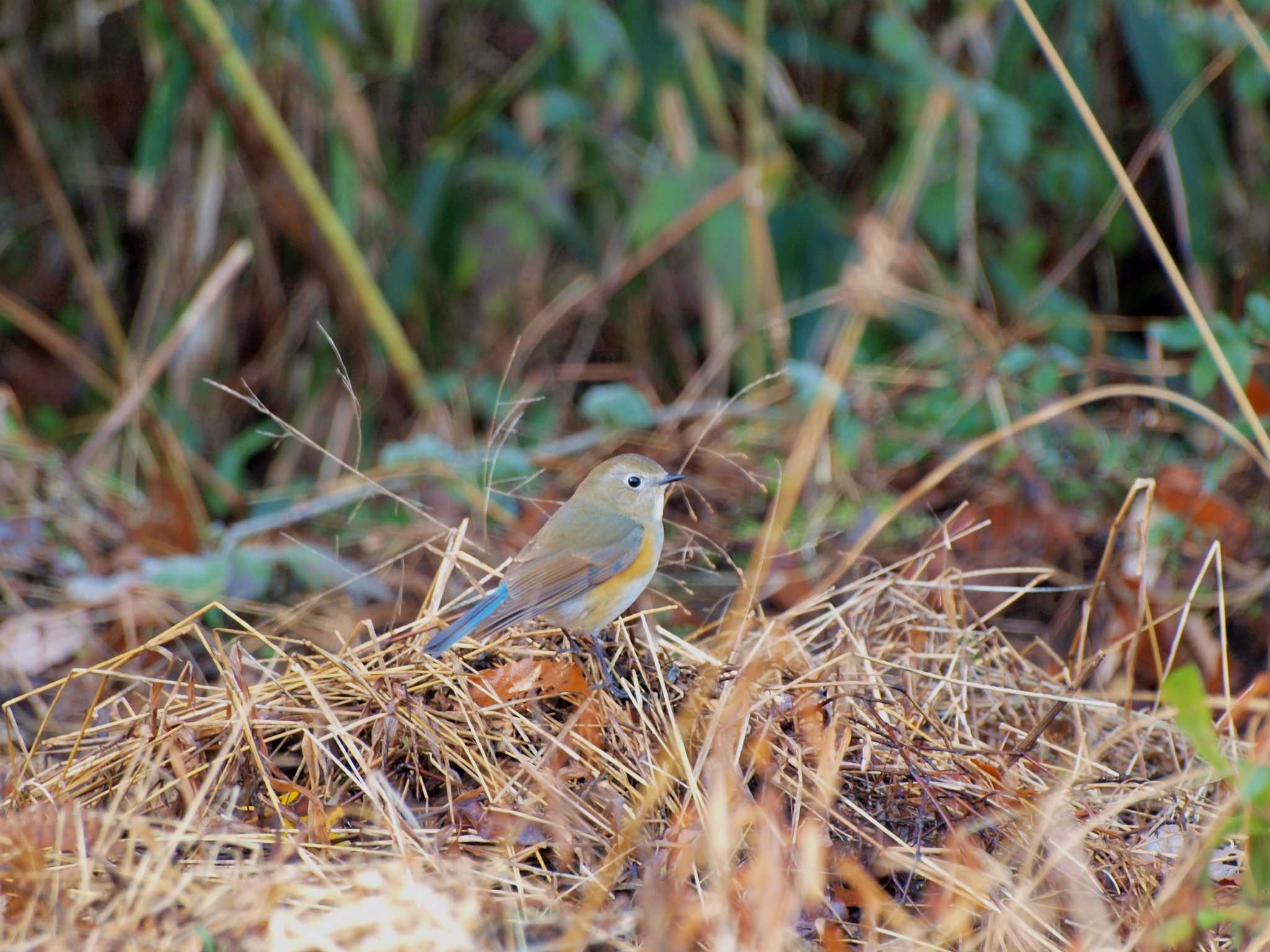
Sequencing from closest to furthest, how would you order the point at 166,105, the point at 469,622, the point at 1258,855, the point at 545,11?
1. the point at 1258,855
2. the point at 469,622
3. the point at 545,11
4. the point at 166,105

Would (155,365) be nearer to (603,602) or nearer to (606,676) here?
(603,602)

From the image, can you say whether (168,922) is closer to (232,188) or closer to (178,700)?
(178,700)

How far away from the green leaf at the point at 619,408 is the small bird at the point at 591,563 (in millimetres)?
695

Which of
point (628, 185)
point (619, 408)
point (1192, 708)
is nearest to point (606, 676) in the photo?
point (1192, 708)

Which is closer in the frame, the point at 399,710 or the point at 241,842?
the point at 241,842

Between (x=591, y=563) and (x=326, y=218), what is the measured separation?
2.73 meters

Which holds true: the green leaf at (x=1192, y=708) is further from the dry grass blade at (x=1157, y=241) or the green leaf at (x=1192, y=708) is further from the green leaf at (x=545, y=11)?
the green leaf at (x=545, y=11)

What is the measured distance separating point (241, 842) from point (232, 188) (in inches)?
172

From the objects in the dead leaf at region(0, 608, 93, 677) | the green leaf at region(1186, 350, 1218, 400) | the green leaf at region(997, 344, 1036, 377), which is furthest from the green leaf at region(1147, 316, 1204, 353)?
Answer: the dead leaf at region(0, 608, 93, 677)

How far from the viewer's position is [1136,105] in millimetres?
6211

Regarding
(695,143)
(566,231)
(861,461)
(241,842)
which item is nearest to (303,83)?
(566,231)

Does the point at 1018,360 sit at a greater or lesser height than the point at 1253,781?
lesser

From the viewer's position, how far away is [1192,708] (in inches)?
83.6

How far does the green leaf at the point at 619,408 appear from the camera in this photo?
4.50 m
